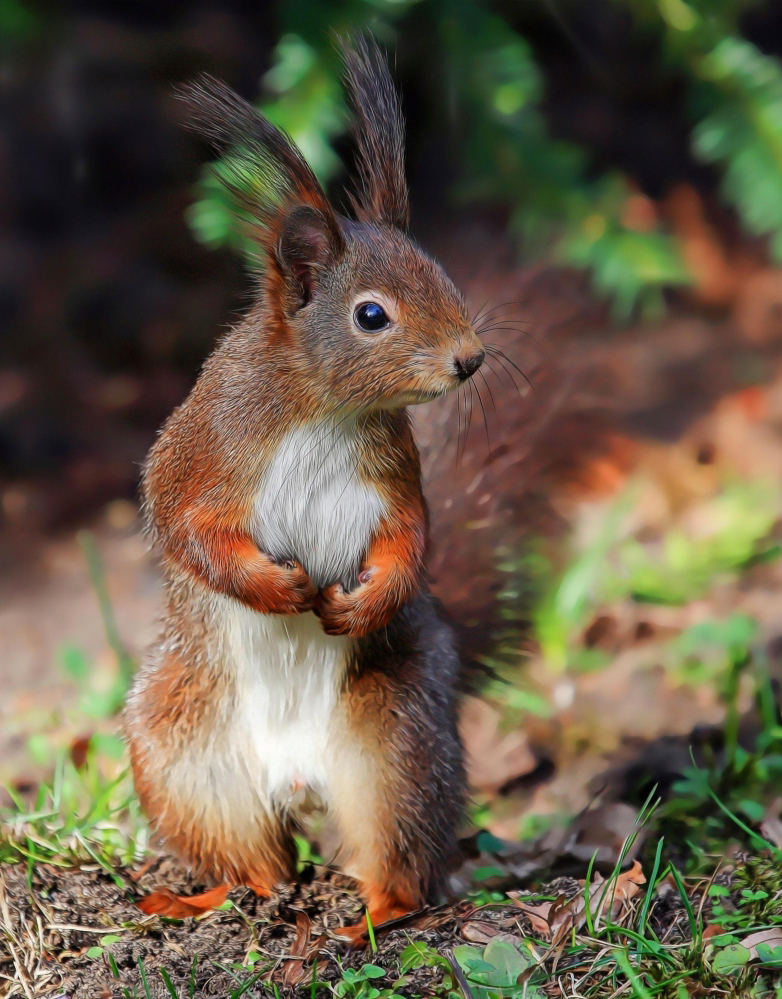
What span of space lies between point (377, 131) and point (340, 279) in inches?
14.5

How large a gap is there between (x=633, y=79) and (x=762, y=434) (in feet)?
5.47

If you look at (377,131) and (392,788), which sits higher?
(377,131)

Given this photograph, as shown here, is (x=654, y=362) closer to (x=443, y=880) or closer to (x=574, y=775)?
(x=574, y=775)

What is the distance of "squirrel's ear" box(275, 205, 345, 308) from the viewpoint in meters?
2.27

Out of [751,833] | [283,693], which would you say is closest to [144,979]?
[283,693]

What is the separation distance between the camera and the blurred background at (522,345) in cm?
332

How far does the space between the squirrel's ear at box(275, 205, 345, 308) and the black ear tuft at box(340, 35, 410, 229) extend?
0.22 meters

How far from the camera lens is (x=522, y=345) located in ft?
10.8

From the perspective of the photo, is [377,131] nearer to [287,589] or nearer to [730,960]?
[287,589]

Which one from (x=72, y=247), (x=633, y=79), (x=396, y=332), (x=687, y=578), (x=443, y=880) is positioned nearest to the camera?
(x=396, y=332)

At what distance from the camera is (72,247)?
4512mm

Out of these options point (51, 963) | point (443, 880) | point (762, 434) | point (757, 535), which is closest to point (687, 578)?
point (757, 535)

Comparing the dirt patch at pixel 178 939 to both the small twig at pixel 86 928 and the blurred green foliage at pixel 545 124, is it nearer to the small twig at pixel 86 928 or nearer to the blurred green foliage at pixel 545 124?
the small twig at pixel 86 928

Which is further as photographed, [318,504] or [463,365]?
[318,504]
